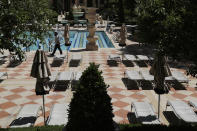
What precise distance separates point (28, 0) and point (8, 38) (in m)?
1.43

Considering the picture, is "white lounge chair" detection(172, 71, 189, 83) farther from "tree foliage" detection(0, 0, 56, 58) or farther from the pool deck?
"tree foliage" detection(0, 0, 56, 58)

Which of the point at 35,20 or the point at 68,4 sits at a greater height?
the point at 68,4

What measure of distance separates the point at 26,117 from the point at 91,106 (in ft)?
12.5

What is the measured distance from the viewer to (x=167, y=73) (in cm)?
841

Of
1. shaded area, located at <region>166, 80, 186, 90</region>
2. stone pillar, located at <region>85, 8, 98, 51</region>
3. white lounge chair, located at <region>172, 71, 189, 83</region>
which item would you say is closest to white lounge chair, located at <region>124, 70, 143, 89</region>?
shaded area, located at <region>166, 80, 186, 90</region>

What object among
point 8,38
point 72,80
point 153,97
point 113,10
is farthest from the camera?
point 113,10

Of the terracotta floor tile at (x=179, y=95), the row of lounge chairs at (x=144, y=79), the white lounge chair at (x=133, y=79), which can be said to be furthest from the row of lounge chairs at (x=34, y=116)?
the terracotta floor tile at (x=179, y=95)

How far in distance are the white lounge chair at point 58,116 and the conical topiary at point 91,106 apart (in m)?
2.39

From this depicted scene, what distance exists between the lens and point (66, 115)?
26.2ft

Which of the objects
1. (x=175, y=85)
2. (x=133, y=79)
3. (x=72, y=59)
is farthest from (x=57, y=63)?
(x=175, y=85)

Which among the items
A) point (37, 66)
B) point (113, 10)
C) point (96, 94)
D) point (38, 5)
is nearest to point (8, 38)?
point (38, 5)

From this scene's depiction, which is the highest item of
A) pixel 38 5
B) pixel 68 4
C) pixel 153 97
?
pixel 68 4

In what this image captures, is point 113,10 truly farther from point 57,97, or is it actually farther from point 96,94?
point 96,94

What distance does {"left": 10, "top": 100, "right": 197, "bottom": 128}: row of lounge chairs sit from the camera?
756 cm
